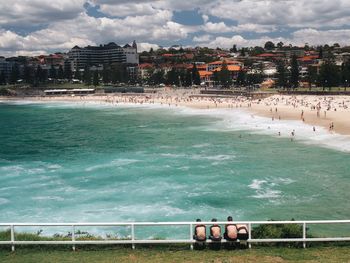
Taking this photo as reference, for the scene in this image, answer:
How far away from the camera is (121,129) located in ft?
206

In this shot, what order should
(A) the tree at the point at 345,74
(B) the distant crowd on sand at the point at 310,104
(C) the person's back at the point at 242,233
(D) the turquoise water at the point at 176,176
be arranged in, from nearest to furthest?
1. (C) the person's back at the point at 242,233
2. (D) the turquoise water at the point at 176,176
3. (B) the distant crowd on sand at the point at 310,104
4. (A) the tree at the point at 345,74

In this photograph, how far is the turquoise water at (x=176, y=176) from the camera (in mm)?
22672

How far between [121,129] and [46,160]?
2430 centimetres

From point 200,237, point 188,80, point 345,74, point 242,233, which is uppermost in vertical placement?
point 345,74

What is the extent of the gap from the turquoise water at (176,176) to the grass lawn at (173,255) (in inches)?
399

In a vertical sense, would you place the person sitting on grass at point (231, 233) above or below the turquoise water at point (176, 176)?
above

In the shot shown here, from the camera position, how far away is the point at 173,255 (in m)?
10.7

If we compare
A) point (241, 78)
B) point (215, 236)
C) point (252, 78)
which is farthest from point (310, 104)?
point (215, 236)

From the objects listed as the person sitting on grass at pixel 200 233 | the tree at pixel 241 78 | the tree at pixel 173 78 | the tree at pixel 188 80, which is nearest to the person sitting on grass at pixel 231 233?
the person sitting on grass at pixel 200 233

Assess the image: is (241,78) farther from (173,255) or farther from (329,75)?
(173,255)

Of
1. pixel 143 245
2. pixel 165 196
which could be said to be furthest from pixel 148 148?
pixel 143 245

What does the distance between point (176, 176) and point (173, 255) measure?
19383 mm

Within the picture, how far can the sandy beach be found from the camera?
59.1 m

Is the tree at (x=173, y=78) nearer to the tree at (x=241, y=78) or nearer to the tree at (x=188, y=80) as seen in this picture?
the tree at (x=188, y=80)
